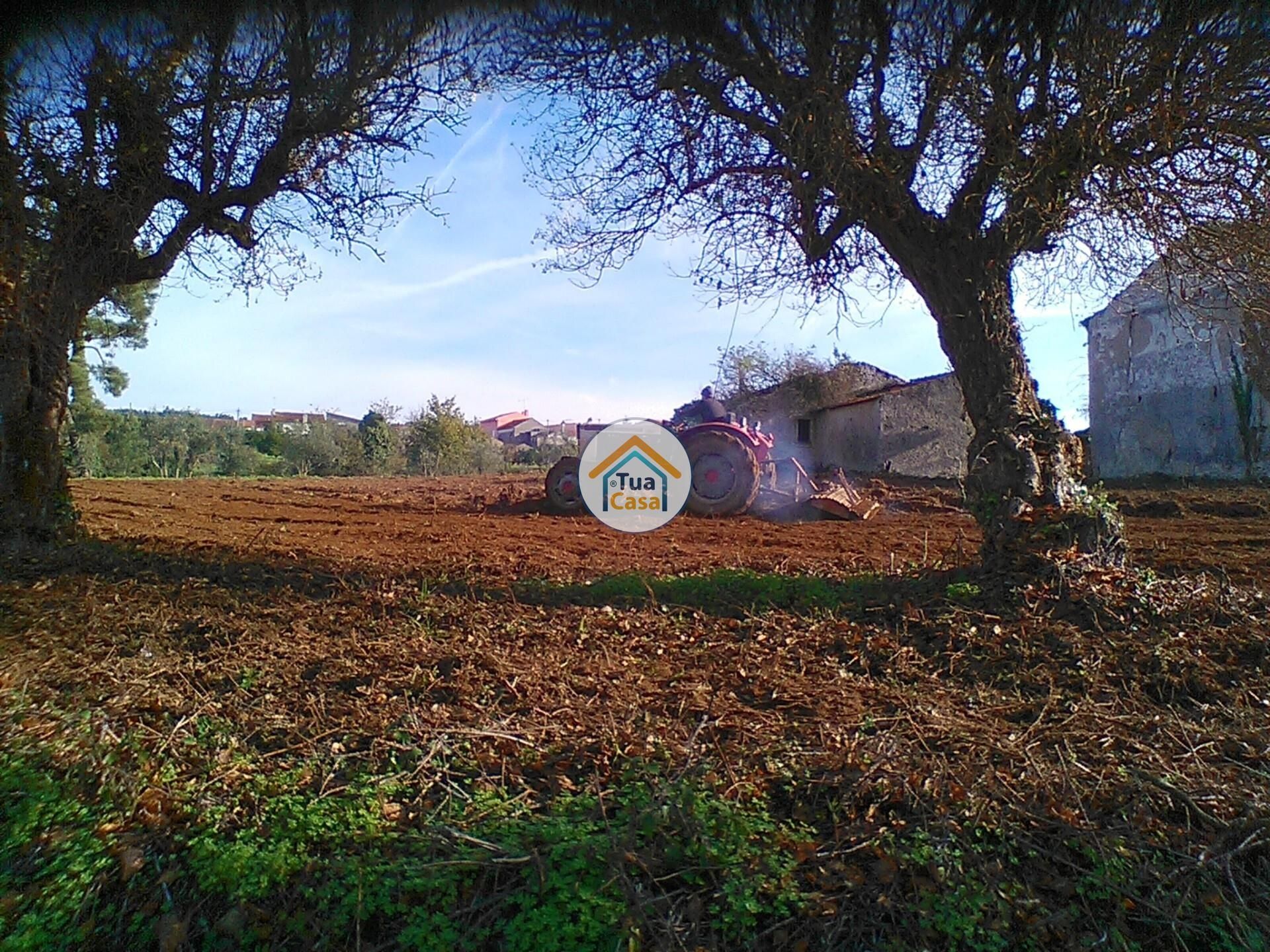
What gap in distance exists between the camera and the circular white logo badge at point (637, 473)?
9.06 metres

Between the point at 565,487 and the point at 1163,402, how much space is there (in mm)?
16060

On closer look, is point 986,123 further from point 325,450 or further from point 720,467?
point 325,450

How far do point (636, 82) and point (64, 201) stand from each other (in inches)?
171

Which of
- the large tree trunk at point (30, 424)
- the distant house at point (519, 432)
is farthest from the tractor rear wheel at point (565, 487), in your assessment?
the distant house at point (519, 432)

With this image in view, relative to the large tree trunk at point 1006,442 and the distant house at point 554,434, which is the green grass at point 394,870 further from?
the distant house at point 554,434

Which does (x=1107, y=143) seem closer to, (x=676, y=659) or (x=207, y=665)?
(x=676, y=659)

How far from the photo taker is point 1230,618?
350 cm

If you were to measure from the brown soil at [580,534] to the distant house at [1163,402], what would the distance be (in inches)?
151

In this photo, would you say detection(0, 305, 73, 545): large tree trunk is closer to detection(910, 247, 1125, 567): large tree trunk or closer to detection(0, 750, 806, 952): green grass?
detection(0, 750, 806, 952): green grass

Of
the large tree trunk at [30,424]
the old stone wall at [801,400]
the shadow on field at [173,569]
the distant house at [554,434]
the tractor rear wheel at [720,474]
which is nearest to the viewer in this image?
the shadow on field at [173,569]

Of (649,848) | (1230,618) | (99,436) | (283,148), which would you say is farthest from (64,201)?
(99,436)

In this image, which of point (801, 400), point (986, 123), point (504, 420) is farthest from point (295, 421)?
point (986, 123)

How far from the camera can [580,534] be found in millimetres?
7945

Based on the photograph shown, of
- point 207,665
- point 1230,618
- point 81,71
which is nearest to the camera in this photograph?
point 207,665
